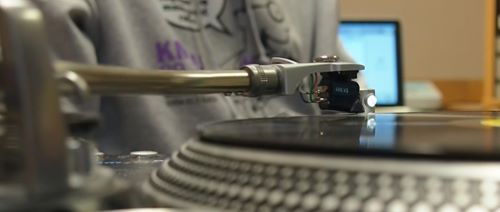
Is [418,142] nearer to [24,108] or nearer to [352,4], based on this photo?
[24,108]

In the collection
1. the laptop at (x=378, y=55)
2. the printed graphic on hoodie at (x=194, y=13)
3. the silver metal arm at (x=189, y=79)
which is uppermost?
the printed graphic on hoodie at (x=194, y=13)

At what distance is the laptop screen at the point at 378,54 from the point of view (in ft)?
6.53

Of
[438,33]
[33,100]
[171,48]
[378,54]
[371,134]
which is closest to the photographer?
[33,100]

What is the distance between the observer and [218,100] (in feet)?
2.77

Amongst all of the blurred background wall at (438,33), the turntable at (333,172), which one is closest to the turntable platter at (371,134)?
the turntable at (333,172)

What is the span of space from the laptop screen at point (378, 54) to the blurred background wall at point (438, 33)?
24 centimetres

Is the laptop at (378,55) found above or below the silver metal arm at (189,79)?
below

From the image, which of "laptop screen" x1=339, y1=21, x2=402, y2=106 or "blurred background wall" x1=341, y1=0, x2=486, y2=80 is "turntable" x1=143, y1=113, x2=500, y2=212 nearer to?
"laptop screen" x1=339, y1=21, x2=402, y2=106

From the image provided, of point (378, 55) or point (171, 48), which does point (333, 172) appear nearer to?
point (171, 48)

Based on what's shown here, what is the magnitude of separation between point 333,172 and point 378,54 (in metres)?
1.76

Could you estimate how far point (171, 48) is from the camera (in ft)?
2.77

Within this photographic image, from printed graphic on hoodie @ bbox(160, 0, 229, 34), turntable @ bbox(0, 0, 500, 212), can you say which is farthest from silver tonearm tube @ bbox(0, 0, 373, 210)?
printed graphic on hoodie @ bbox(160, 0, 229, 34)

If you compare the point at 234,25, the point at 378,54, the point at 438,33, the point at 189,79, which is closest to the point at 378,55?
the point at 378,54

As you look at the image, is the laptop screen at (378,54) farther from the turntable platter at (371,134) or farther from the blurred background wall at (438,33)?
the turntable platter at (371,134)
